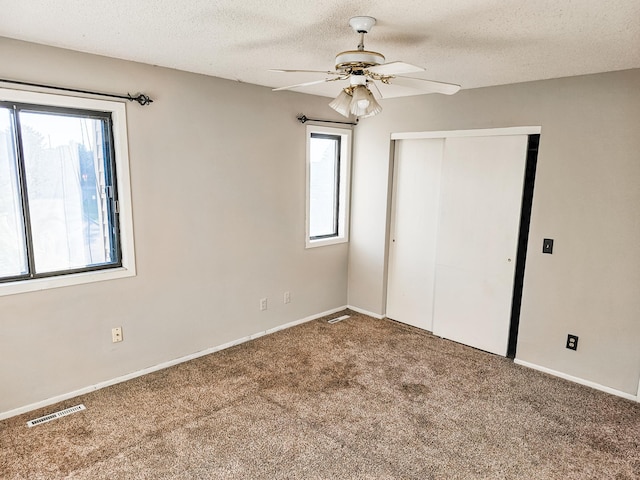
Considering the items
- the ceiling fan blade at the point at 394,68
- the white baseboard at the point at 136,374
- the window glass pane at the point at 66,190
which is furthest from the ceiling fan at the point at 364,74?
the white baseboard at the point at 136,374

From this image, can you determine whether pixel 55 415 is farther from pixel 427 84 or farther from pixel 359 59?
pixel 427 84

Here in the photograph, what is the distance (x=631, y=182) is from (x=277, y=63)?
8.58 feet

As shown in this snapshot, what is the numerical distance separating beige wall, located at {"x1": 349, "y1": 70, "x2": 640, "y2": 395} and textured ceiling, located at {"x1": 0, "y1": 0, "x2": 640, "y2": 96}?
279 millimetres

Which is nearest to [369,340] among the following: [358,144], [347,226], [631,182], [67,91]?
[347,226]

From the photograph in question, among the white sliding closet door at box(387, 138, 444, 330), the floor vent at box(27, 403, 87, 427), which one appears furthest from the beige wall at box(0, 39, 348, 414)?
the white sliding closet door at box(387, 138, 444, 330)

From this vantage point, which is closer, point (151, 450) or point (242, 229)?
point (151, 450)

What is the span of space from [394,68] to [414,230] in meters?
2.59

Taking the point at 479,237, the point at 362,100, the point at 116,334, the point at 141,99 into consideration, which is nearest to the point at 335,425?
the point at 116,334

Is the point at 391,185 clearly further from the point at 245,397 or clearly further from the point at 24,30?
the point at 24,30

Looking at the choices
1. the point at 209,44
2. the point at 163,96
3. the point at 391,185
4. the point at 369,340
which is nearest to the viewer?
the point at 209,44

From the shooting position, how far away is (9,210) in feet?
8.56

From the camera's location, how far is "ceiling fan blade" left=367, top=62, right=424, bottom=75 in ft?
5.85

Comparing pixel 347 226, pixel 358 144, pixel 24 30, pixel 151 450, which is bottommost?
pixel 151 450

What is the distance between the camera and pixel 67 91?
266cm
